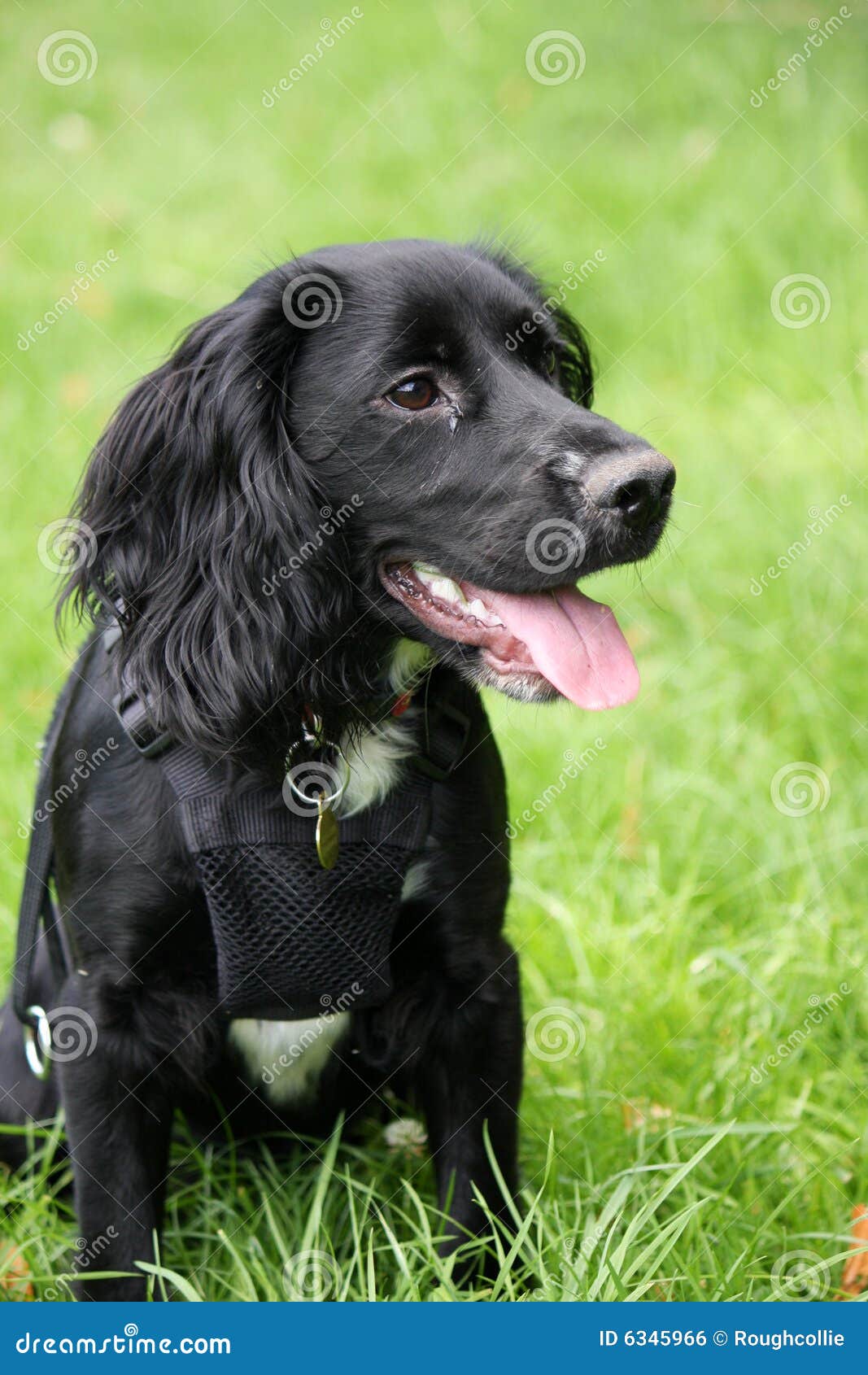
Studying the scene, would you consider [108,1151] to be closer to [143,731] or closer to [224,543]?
[143,731]

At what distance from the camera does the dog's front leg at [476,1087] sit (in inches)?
84.7

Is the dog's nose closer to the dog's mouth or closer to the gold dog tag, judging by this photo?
the dog's mouth

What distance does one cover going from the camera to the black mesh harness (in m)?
1.93

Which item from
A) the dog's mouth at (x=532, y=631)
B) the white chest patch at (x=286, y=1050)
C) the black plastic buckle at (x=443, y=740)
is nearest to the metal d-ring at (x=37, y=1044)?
the white chest patch at (x=286, y=1050)

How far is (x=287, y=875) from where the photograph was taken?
1966mm

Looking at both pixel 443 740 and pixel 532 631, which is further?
pixel 443 740

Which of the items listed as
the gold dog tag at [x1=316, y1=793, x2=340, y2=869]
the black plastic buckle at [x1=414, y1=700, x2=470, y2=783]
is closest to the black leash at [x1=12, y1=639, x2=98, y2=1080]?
the gold dog tag at [x1=316, y1=793, x2=340, y2=869]

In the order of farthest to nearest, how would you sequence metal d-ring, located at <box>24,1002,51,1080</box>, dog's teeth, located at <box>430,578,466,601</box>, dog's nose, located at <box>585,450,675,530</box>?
1. metal d-ring, located at <box>24,1002,51,1080</box>
2. dog's teeth, located at <box>430,578,466,601</box>
3. dog's nose, located at <box>585,450,675,530</box>

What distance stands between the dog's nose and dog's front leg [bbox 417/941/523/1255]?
72cm

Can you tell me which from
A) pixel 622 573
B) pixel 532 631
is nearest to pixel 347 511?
pixel 532 631

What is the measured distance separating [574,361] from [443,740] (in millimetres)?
903

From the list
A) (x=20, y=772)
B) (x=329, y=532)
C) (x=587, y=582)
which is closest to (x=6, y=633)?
(x=20, y=772)

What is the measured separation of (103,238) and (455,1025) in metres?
5.20

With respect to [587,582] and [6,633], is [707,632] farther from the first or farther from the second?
[6,633]
